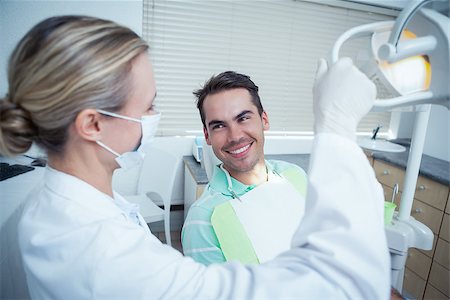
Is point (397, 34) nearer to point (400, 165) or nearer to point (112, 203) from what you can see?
point (112, 203)

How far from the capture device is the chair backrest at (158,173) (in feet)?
6.78

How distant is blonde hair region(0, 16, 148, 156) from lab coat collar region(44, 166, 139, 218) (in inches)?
3.1

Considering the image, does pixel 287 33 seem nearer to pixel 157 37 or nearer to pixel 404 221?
pixel 157 37

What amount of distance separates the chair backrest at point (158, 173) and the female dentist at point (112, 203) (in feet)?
4.70

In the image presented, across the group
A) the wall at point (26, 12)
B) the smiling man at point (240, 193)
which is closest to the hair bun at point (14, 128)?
the smiling man at point (240, 193)

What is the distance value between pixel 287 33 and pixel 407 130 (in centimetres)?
171

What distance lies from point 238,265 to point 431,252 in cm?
207

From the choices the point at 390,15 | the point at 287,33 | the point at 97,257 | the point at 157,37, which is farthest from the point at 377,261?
the point at 390,15

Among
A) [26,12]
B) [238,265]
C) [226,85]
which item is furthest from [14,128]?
[26,12]

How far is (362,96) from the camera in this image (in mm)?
580

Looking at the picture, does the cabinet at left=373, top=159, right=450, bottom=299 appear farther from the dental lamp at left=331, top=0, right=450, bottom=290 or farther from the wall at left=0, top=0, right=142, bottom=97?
the wall at left=0, top=0, right=142, bottom=97

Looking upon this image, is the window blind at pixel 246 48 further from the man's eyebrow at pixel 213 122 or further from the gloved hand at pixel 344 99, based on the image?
the gloved hand at pixel 344 99

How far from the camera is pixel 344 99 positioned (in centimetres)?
58

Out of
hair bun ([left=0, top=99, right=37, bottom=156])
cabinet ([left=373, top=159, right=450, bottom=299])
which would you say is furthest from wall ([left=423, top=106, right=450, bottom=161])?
hair bun ([left=0, top=99, right=37, bottom=156])
